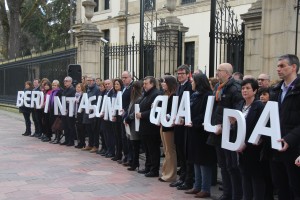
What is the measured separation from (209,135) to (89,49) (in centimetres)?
1036

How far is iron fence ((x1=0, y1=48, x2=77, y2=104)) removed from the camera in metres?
18.0

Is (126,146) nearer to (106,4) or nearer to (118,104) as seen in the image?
(118,104)

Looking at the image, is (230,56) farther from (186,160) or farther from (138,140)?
(186,160)

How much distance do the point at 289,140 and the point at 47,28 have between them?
51.9m

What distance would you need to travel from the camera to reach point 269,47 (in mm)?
8133

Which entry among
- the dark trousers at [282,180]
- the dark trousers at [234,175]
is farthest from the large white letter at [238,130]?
the dark trousers at [282,180]

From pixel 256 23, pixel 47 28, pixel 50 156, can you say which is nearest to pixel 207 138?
pixel 256 23

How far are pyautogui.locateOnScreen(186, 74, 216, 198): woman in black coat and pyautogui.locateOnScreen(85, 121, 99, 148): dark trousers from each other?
437cm

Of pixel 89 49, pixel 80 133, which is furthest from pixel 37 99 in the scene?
pixel 89 49

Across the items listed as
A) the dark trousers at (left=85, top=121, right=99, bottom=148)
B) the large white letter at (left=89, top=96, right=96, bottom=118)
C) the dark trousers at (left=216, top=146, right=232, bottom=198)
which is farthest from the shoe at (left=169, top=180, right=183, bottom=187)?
the dark trousers at (left=85, top=121, right=99, bottom=148)

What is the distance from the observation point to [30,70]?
2278 centimetres

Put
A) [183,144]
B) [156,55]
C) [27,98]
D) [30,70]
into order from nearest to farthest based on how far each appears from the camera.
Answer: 1. [183,144]
2. [27,98]
3. [156,55]
4. [30,70]

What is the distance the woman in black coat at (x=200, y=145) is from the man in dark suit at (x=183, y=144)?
278 mm

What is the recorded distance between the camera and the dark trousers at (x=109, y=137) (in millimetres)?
10227
